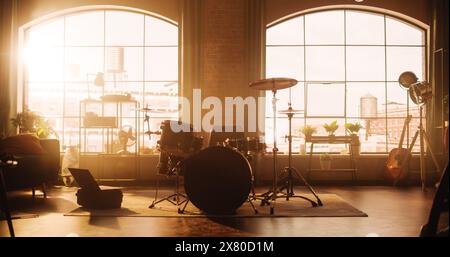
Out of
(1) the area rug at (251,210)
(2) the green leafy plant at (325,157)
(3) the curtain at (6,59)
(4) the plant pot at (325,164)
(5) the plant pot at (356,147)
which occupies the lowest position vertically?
(1) the area rug at (251,210)

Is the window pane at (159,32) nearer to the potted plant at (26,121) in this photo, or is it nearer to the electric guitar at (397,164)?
the potted plant at (26,121)

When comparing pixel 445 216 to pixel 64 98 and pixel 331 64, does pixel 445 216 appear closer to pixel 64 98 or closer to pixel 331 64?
pixel 331 64

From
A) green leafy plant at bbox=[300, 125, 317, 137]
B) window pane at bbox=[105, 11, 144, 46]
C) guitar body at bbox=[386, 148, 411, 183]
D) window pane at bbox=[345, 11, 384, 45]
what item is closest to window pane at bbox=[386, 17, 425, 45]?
window pane at bbox=[345, 11, 384, 45]

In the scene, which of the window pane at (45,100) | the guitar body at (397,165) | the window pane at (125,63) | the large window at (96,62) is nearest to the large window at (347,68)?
the guitar body at (397,165)

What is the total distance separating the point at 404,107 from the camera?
8164 millimetres

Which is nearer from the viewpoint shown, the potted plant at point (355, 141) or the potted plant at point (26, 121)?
the potted plant at point (26, 121)

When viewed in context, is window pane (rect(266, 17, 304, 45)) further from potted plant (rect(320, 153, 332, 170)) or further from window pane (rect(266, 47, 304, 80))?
potted plant (rect(320, 153, 332, 170))

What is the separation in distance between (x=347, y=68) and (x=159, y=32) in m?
3.54

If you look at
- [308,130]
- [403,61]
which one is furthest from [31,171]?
[403,61]

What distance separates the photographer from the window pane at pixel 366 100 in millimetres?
8234

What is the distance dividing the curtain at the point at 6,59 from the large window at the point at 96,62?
0.51 metres

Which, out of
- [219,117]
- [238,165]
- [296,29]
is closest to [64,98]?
[219,117]
